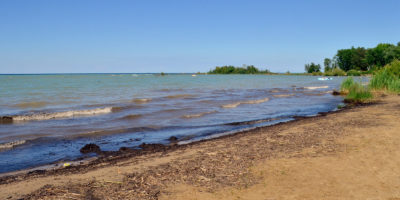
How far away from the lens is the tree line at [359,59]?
362ft

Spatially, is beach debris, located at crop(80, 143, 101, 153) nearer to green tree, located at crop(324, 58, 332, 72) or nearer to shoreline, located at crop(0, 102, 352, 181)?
shoreline, located at crop(0, 102, 352, 181)

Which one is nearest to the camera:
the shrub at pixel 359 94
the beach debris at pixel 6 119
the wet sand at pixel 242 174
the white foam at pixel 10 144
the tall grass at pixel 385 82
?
the wet sand at pixel 242 174

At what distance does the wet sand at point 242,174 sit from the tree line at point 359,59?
10225 centimetres

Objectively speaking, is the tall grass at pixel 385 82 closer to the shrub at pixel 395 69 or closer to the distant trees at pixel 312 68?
the shrub at pixel 395 69

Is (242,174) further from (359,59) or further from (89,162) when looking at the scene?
(359,59)

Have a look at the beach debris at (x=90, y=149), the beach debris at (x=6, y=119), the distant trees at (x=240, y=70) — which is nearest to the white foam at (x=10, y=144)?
the beach debris at (x=90, y=149)

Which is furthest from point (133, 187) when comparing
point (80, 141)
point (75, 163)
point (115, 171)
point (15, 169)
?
point (80, 141)

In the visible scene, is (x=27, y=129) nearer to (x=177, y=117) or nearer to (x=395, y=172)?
(x=177, y=117)

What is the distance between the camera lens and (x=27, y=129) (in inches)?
505

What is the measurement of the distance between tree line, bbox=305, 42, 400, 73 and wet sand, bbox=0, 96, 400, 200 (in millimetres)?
102251

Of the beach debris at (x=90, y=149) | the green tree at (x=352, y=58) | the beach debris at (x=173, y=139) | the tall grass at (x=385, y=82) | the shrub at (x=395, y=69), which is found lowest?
the beach debris at (x=173, y=139)

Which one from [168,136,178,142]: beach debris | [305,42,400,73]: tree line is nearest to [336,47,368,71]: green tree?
[305,42,400,73]: tree line

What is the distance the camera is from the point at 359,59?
13025 centimetres

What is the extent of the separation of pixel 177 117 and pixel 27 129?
6.90 metres
